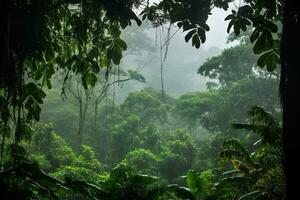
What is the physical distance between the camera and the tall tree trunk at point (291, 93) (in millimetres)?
1637

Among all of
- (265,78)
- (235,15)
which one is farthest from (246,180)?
(265,78)

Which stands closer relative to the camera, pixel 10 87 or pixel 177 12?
pixel 10 87

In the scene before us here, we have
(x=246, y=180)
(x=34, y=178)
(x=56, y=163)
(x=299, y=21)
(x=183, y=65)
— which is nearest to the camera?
(x=299, y=21)

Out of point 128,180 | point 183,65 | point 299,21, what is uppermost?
point 183,65

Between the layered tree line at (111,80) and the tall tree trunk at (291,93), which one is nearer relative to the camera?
the tall tree trunk at (291,93)

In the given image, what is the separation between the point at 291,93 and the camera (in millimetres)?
1715

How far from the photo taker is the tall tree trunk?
1.64m

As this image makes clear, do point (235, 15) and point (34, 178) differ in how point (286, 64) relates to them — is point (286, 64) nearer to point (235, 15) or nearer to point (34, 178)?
point (235, 15)

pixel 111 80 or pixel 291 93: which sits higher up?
pixel 111 80

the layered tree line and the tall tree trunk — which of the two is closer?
the tall tree trunk

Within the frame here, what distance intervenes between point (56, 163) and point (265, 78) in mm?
8253

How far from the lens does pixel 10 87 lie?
2.37 meters

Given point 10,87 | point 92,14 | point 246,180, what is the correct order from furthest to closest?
1. point 246,180
2. point 92,14
3. point 10,87

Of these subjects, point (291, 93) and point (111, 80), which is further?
point (111, 80)
